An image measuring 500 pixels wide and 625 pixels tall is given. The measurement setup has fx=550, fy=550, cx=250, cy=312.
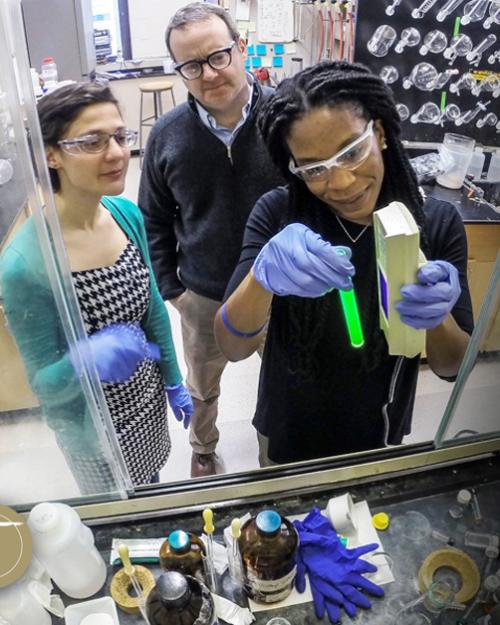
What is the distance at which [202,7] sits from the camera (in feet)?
5.41

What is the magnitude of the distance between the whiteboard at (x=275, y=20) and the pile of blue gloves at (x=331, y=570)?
309cm

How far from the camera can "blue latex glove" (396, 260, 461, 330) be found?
85cm

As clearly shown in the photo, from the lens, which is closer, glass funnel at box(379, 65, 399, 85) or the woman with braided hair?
the woman with braided hair


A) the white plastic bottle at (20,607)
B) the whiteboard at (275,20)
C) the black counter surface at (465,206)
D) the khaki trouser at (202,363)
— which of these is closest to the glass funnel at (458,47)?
the black counter surface at (465,206)

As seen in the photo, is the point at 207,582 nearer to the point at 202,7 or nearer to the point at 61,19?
the point at 202,7

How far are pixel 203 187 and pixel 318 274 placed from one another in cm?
89

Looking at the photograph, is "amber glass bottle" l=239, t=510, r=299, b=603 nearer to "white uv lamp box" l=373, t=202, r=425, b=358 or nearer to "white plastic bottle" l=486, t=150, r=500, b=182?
"white uv lamp box" l=373, t=202, r=425, b=358

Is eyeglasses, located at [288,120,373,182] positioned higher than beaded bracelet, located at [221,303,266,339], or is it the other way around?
eyeglasses, located at [288,120,373,182]

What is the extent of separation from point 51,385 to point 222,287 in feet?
3.29

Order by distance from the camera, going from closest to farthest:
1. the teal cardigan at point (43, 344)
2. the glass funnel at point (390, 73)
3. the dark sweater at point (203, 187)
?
the teal cardigan at point (43, 344), the dark sweater at point (203, 187), the glass funnel at point (390, 73)

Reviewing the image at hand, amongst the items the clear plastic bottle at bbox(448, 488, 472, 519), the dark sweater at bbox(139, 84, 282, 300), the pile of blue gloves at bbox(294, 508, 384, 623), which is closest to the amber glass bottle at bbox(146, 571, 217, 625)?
the pile of blue gloves at bbox(294, 508, 384, 623)

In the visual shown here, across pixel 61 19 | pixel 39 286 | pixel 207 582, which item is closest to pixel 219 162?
pixel 39 286

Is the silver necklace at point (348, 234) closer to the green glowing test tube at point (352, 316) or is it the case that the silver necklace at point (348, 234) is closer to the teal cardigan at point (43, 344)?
the green glowing test tube at point (352, 316)

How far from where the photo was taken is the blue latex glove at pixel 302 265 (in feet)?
3.23
